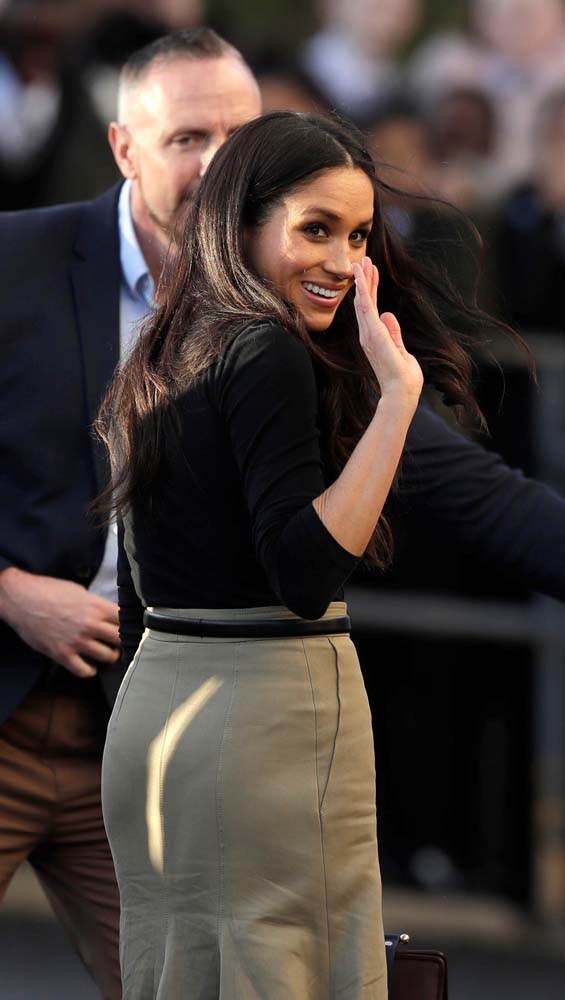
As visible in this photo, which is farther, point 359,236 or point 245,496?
point 359,236

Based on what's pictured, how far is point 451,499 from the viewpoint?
10.5 feet

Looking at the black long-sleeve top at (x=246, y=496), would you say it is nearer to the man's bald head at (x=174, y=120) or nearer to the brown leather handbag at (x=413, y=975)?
the brown leather handbag at (x=413, y=975)

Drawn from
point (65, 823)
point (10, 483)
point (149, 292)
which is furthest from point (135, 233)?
point (65, 823)

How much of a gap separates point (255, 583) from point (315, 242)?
458 mm

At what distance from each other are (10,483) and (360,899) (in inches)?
43.5

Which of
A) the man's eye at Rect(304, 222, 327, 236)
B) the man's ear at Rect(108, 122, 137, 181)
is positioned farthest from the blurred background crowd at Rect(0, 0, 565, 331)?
the man's eye at Rect(304, 222, 327, 236)

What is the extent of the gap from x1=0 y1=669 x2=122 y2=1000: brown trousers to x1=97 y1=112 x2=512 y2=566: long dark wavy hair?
78 centimetres

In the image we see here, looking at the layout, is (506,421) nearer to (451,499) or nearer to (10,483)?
(451,499)

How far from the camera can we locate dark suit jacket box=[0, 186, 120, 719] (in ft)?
9.77

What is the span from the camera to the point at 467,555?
236 inches

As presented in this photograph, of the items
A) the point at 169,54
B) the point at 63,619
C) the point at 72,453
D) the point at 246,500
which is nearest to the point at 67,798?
the point at 63,619

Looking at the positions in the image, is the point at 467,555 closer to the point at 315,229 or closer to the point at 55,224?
the point at 55,224

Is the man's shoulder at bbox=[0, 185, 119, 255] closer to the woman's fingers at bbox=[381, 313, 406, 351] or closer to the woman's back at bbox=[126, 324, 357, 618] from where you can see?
the woman's back at bbox=[126, 324, 357, 618]

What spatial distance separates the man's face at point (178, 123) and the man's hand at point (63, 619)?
28.7 inches
